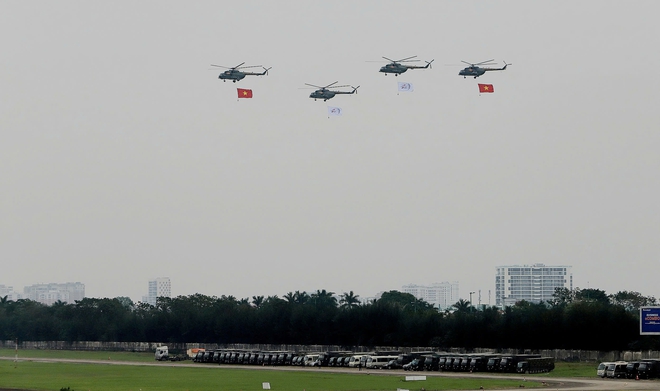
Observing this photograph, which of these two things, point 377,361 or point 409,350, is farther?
point 409,350

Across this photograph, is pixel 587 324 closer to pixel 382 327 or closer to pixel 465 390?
pixel 382 327

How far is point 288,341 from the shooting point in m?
181

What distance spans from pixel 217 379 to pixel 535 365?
3335 centimetres

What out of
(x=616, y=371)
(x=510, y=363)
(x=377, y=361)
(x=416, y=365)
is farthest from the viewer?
(x=377, y=361)

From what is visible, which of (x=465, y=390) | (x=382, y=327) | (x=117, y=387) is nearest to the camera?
(x=465, y=390)

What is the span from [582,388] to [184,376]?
44.0 metres

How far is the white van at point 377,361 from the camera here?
122125 mm

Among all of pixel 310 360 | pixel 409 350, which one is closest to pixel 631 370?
pixel 310 360

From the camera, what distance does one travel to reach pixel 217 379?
102188 mm

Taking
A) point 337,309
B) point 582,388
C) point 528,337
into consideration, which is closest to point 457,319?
point 528,337

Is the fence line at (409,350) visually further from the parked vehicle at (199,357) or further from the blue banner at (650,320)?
the blue banner at (650,320)

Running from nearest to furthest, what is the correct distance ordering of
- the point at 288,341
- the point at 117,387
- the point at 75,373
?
the point at 117,387
the point at 75,373
the point at 288,341

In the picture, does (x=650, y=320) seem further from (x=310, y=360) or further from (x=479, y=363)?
(x=310, y=360)

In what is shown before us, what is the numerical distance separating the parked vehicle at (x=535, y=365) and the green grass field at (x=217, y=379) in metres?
1.22
